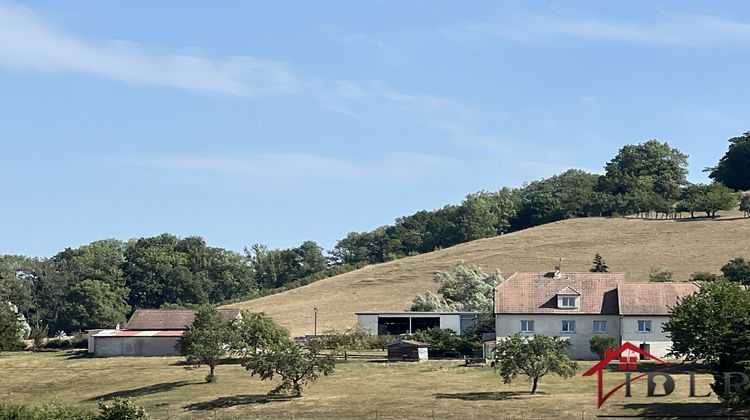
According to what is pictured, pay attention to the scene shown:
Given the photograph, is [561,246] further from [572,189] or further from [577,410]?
[577,410]

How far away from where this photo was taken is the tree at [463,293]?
112625mm

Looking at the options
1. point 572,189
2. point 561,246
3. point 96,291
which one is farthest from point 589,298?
point 572,189

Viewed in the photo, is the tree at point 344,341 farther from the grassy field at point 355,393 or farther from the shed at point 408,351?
the grassy field at point 355,393

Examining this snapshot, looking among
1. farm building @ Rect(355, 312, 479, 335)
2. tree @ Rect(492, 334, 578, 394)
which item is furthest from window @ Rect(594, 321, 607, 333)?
farm building @ Rect(355, 312, 479, 335)

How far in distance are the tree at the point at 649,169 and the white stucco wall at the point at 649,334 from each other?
99.4 metres

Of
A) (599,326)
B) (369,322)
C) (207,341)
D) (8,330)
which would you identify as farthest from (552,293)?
(8,330)

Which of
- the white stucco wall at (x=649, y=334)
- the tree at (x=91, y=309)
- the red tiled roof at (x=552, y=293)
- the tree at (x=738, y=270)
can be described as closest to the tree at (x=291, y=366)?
the red tiled roof at (x=552, y=293)

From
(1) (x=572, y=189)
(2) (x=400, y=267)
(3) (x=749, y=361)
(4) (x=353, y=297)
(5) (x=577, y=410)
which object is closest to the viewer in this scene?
(3) (x=749, y=361)

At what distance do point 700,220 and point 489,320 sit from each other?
76405 mm

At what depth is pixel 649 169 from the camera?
18950 cm

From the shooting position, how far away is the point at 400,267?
157 metres

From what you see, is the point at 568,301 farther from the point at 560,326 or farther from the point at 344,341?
the point at 344,341

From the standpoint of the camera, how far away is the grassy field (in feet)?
204

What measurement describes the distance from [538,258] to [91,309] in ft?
180
